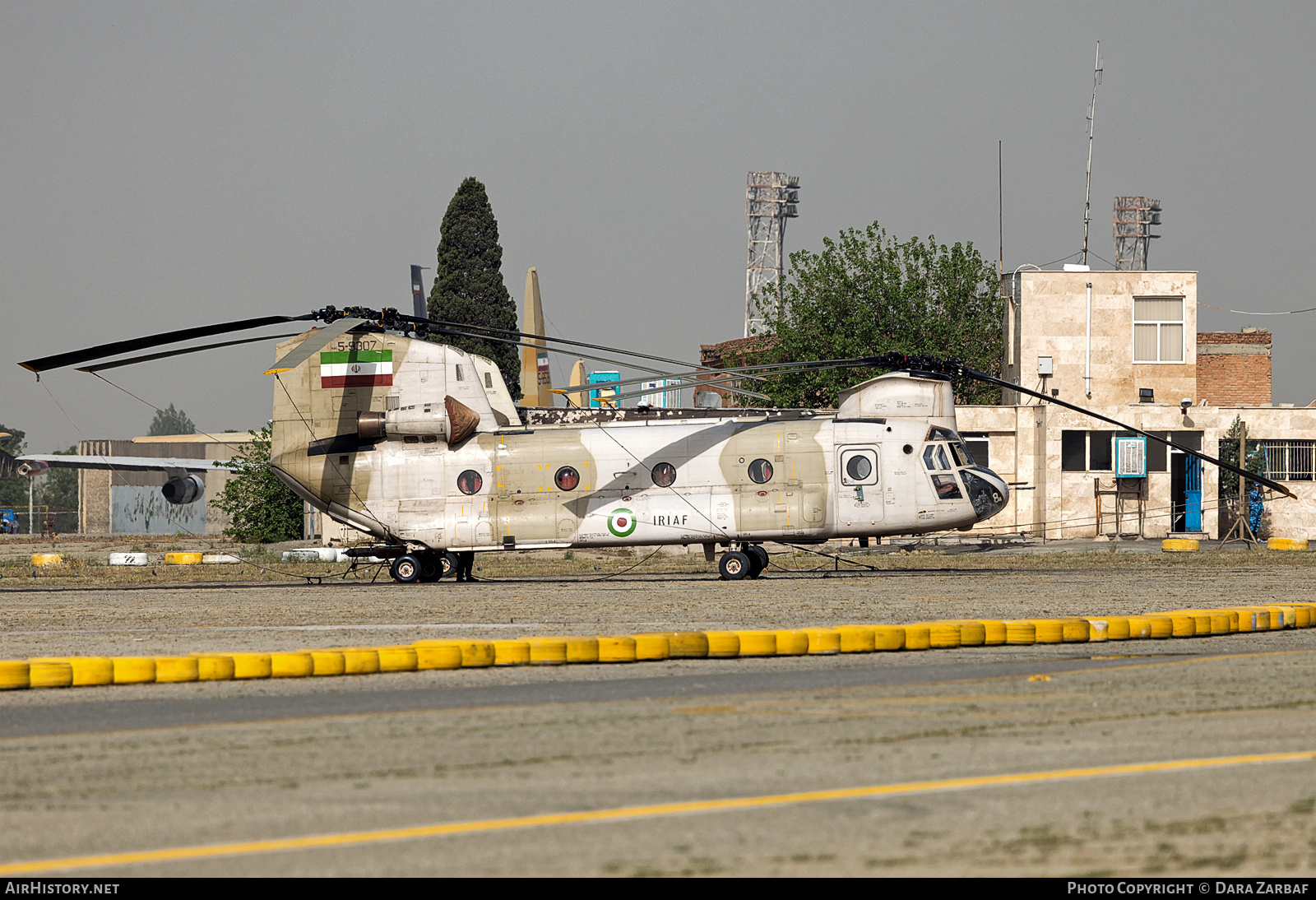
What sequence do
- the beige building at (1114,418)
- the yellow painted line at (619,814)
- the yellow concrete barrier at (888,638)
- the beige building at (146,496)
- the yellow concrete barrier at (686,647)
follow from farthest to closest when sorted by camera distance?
the beige building at (146,496)
the beige building at (1114,418)
the yellow concrete barrier at (888,638)
the yellow concrete barrier at (686,647)
the yellow painted line at (619,814)

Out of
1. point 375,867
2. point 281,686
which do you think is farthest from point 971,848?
point 281,686

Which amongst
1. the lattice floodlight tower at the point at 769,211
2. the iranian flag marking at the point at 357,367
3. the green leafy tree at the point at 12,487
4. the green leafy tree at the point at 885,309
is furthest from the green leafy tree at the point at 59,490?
the iranian flag marking at the point at 357,367

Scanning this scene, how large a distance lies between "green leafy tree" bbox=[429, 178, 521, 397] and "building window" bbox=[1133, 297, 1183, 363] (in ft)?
120

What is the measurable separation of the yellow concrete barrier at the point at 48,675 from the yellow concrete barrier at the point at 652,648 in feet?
20.1

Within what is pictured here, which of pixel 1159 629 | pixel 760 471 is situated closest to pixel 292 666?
pixel 1159 629

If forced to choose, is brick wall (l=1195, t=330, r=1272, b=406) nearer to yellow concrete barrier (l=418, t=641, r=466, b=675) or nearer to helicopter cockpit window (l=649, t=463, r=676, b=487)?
helicopter cockpit window (l=649, t=463, r=676, b=487)

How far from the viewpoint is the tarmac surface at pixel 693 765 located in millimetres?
6648

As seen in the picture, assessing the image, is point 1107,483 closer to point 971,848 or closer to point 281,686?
point 281,686

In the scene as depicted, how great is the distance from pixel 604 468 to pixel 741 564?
3977 millimetres

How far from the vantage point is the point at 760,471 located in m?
30.2

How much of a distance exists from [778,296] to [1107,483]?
1147 inches

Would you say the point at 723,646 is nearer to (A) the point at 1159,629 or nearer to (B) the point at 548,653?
(B) the point at 548,653

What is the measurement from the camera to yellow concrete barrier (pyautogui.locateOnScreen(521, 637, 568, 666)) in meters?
14.8

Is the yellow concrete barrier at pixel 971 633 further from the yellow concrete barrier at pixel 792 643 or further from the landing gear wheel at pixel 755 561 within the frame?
the landing gear wheel at pixel 755 561
